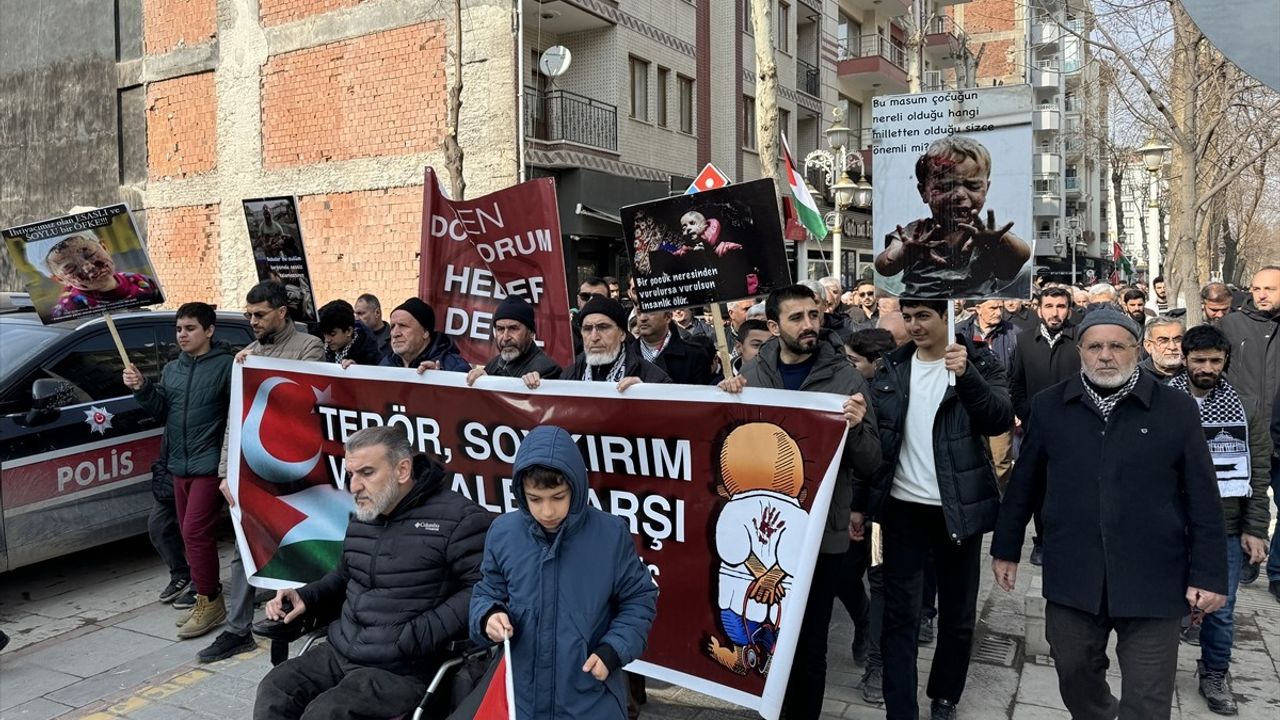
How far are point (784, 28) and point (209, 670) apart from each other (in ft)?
86.2

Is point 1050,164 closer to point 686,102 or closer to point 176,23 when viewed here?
point 686,102

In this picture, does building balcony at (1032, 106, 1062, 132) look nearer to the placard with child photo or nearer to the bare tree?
the bare tree

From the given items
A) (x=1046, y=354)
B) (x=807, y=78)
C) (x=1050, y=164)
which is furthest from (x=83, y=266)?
(x=1050, y=164)

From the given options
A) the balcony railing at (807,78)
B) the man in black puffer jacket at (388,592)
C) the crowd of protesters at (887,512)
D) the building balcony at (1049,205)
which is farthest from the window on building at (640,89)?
the building balcony at (1049,205)

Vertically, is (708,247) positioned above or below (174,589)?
above

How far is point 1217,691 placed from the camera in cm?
447

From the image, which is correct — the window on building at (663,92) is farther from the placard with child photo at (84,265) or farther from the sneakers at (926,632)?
the sneakers at (926,632)

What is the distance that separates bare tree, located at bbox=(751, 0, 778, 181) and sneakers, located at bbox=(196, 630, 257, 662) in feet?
23.8

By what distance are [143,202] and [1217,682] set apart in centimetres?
2325

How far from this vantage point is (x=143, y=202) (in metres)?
21.7

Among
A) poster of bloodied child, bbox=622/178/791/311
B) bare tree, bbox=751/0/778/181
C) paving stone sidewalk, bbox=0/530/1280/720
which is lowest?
paving stone sidewalk, bbox=0/530/1280/720

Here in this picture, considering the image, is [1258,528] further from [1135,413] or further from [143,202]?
[143,202]

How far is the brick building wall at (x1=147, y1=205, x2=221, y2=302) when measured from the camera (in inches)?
810

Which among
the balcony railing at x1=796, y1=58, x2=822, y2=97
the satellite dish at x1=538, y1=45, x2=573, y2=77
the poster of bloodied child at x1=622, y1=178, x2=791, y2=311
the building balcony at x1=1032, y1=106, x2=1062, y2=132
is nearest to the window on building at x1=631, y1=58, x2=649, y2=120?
the satellite dish at x1=538, y1=45, x2=573, y2=77
